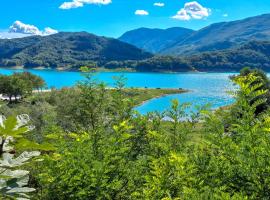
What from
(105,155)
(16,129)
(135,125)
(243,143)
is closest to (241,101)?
(243,143)

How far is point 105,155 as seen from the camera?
8680 millimetres

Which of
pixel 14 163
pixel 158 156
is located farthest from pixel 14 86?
pixel 14 163

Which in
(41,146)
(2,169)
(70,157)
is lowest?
(70,157)

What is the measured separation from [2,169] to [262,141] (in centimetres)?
408

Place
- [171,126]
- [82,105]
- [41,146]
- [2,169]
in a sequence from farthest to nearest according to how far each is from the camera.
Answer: [82,105]
[171,126]
[2,169]
[41,146]

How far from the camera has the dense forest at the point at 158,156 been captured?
2707 millimetres

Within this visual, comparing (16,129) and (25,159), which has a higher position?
(16,129)

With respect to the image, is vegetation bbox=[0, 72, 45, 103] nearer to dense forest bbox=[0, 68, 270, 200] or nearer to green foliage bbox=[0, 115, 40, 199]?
dense forest bbox=[0, 68, 270, 200]

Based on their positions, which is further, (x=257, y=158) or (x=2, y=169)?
(x=257, y=158)

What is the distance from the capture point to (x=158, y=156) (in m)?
9.52

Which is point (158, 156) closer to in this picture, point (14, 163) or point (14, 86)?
point (14, 163)

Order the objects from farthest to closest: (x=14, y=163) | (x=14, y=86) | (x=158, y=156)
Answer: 1. (x=14, y=86)
2. (x=158, y=156)
3. (x=14, y=163)

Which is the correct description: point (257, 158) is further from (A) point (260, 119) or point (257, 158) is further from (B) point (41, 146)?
(B) point (41, 146)

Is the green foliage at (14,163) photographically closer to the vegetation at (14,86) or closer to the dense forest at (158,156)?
the dense forest at (158,156)
